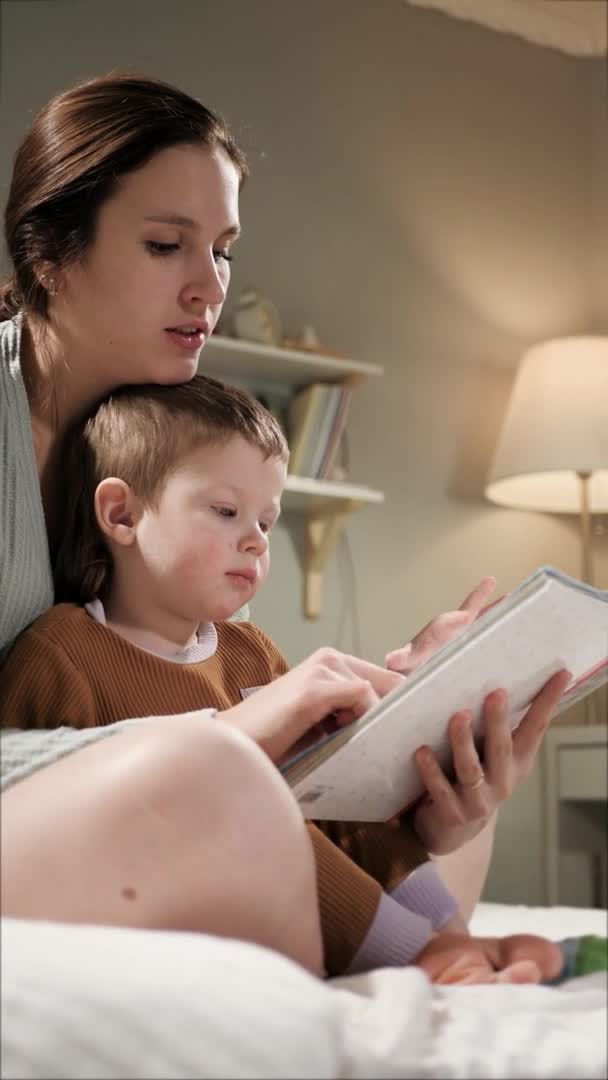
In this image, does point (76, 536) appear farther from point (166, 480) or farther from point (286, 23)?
point (286, 23)

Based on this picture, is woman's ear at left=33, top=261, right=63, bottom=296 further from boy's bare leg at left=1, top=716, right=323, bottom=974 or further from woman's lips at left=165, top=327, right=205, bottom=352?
boy's bare leg at left=1, top=716, right=323, bottom=974

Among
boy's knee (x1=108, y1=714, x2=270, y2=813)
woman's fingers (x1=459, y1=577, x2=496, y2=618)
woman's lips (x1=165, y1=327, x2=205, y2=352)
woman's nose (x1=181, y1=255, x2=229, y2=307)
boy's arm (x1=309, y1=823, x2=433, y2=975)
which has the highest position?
woman's nose (x1=181, y1=255, x2=229, y2=307)

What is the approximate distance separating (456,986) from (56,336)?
0.68m

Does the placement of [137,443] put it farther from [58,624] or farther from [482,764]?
[482,764]

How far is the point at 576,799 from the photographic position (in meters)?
2.76

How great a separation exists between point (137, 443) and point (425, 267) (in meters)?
2.04

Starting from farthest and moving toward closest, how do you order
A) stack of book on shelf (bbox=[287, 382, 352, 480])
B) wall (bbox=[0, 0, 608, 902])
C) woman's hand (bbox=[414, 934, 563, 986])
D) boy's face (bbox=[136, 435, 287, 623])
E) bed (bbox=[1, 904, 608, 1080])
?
stack of book on shelf (bbox=[287, 382, 352, 480])
wall (bbox=[0, 0, 608, 902])
boy's face (bbox=[136, 435, 287, 623])
woman's hand (bbox=[414, 934, 563, 986])
bed (bbox=[1, 904, 608, 1080])

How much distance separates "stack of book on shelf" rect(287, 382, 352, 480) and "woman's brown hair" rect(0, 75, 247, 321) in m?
1.48

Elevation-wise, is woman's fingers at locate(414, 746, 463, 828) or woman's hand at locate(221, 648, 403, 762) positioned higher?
woman's hand at locate(221, 648, 403, 762)

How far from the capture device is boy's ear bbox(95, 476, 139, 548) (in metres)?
1.05

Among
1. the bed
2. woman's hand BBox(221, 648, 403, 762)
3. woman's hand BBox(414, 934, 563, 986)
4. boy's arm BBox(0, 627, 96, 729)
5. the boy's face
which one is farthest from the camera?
the boy's face

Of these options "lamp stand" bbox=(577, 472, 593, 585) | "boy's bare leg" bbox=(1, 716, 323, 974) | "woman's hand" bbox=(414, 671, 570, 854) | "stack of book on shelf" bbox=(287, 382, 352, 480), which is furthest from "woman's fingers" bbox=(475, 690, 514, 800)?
"lamp stand" bbox=(577, 472, 593, 585)

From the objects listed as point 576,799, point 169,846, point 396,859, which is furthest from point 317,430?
point 169,846

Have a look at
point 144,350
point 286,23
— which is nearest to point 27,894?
point 144,350
